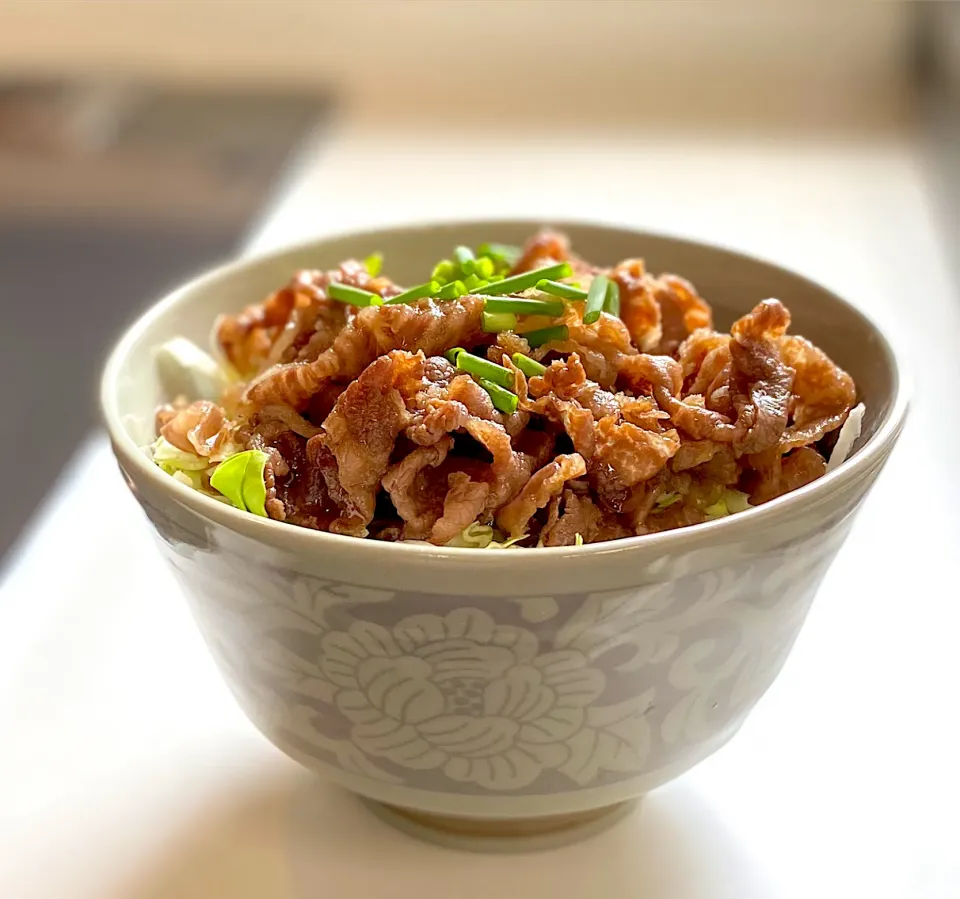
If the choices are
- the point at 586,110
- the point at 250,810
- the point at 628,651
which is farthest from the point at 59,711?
the point at 586,110

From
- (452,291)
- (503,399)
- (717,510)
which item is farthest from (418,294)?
(717,510)

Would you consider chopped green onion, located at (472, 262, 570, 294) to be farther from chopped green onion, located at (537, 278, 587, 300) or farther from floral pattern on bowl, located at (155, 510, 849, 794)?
floral pattern on bowl, located at (155, 510, 849, 794)

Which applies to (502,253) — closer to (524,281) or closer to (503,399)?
(524,281)

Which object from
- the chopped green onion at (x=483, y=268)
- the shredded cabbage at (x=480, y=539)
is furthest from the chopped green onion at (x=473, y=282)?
the shredded cabbage at (x=480, y=539)

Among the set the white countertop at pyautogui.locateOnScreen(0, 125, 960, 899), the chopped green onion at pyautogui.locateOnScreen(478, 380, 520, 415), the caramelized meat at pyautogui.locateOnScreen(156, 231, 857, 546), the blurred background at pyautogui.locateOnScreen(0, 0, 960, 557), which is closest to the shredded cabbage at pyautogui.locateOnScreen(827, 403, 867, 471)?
the caramelized meat at pyautogui.locateOnScreen(156, 231, 857, 546)

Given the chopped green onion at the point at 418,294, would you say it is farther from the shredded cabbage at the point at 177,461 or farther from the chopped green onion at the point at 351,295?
the shredded cabbage at the point at 177,461
